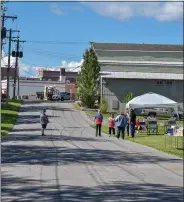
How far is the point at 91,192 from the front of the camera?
29.2ft

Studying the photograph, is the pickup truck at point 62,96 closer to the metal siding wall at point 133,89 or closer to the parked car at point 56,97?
the parked car at point 56,97

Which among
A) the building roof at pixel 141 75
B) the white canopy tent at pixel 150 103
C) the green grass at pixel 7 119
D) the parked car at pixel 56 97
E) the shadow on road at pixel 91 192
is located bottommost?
the shadow on road at pixel 91 192

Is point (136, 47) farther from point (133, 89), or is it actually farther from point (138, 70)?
point (133, 89)

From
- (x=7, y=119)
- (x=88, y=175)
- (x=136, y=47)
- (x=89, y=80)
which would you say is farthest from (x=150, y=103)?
(x=136, y=47)

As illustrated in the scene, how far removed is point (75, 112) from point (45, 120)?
22.3 m

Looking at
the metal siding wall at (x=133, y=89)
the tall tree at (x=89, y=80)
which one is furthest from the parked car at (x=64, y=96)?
the tall tree at (x=89, y=80)

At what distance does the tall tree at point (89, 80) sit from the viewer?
50625mm

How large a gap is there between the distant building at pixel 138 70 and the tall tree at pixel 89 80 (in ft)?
8.42

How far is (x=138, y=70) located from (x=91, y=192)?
5115 centimetres

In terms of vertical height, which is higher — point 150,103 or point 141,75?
point 141,75

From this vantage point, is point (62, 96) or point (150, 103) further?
point (62, 96)

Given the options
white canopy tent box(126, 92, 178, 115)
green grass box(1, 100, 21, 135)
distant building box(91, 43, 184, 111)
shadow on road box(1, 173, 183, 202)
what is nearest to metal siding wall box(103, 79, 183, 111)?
distant building box(91, 43, 184, 111)

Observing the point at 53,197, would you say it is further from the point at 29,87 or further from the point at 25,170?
the point at 29,87

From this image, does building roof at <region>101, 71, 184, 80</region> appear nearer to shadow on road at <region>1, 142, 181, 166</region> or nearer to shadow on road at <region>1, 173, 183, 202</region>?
shadow on road at <region>1, 142, 181, 166</region>
